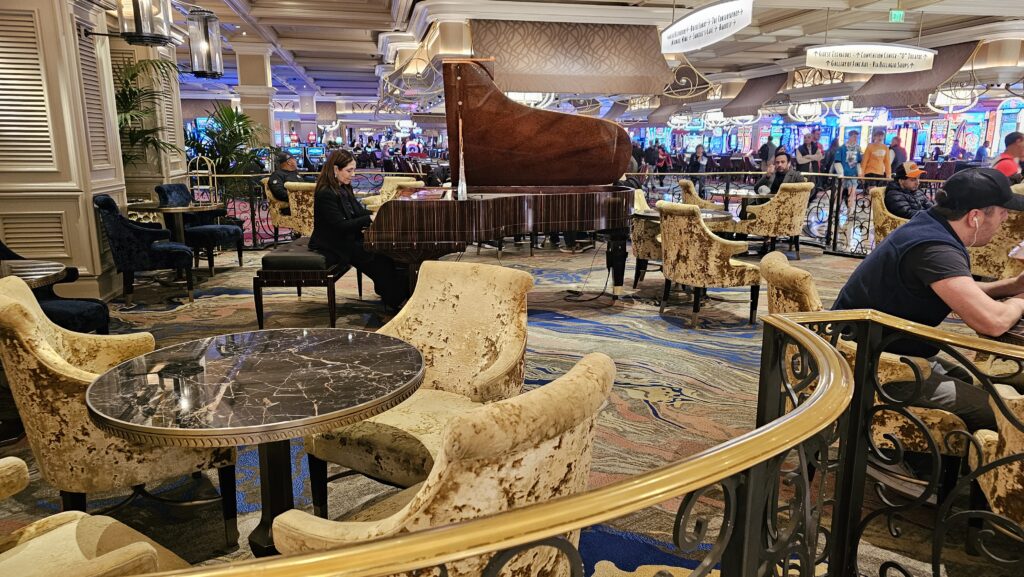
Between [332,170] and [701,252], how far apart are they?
9.17 ft

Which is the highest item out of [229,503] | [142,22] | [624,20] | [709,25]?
[624,20]

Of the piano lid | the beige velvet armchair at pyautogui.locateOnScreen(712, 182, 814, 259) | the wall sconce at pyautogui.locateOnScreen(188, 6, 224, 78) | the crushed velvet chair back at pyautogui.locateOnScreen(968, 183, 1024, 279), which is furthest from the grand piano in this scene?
the crushed velvet chair back at pyautogui.locateOnScreen(968, 183, 1024, 279)

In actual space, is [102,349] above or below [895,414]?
above

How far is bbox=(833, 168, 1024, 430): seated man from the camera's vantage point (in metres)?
2.26

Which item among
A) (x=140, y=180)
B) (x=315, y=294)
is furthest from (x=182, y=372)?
(x=140, y=180)

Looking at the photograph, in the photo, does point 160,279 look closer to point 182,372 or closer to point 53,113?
point 53,113

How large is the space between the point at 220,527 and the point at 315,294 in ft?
13.6

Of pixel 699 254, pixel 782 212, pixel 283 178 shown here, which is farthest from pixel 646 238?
pixel 283 178

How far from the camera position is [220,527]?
251 centimetres

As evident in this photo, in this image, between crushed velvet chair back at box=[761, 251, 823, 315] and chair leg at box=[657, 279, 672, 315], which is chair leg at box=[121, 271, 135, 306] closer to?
chair leg at box=[657, 279, 672, 315]

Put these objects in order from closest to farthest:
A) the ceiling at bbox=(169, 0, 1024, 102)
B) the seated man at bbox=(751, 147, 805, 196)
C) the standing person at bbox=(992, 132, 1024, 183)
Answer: the standing person at bbox=(992, 132, 1024, 183)
the seated man at bbox=(751, 147, 805, 196)
the ceiling at bbox=(169, 0, 1024, 102)

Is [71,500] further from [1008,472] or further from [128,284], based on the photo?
[128,284]

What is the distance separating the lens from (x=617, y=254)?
6.04 meters

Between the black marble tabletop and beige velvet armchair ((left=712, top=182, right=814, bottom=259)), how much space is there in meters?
6.28
